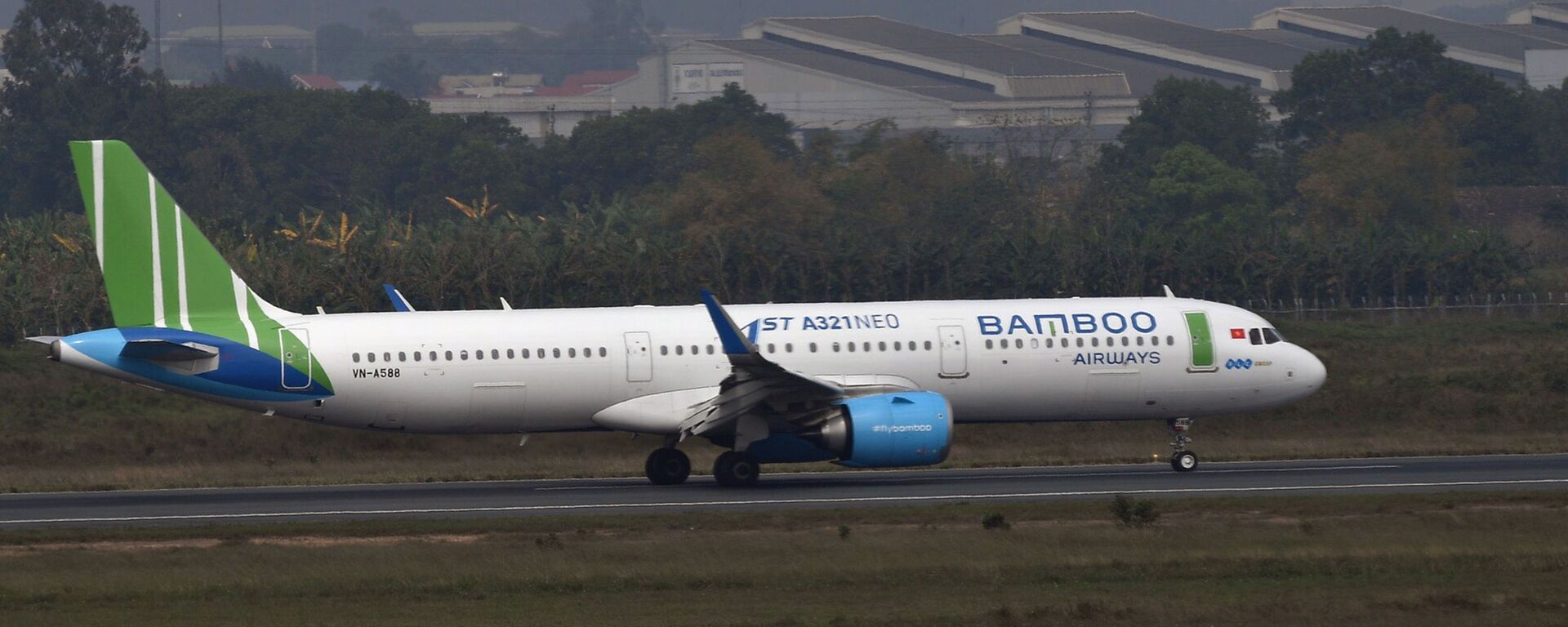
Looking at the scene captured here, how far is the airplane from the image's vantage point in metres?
34.8

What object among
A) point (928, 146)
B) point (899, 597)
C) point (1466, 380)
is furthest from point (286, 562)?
point (928, 146)

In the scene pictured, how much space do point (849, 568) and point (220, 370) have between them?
14.9m

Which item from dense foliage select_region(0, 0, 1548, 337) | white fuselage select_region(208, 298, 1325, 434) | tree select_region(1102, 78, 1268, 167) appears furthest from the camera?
tree select_region(1102, 78, 1268, 167)

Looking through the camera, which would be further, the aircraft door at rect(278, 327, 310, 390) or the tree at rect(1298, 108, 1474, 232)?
the tree at rect(1298, 108, 1474, 232)

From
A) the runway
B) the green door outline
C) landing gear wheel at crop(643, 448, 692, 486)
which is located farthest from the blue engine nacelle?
the green door outline

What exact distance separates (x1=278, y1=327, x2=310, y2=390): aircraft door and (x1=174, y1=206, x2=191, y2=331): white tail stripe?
175 cm

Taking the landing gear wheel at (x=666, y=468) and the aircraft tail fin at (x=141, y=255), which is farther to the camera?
the landing gear wheel at (x=666, y=468)

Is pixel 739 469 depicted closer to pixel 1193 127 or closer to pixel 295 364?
pixel 295 364

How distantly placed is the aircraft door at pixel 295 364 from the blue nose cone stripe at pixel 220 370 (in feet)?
0.07

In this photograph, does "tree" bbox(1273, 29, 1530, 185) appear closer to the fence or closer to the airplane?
the fence

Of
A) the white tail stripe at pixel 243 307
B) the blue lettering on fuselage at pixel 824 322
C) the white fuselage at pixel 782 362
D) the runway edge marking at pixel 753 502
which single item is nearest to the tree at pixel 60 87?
the white tail stripe at pixel 243 307

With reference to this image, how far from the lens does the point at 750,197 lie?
285 feet

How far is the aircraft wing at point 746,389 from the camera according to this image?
3362 centimetres

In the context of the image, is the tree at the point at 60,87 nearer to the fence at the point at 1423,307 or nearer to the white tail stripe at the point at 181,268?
the fence at the point at 1423,307
